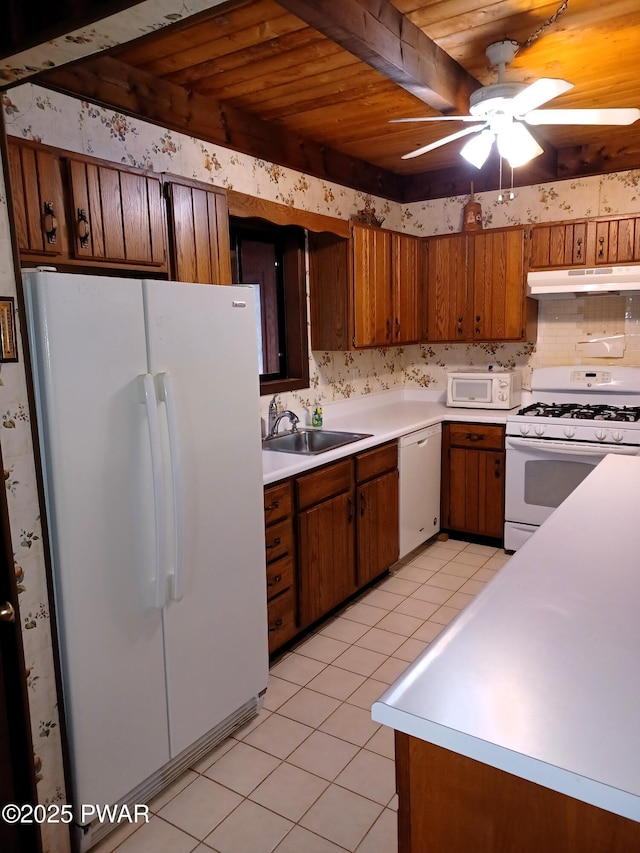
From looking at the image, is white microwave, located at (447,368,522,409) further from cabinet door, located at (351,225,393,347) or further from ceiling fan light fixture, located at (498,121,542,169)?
ceiling fan light fixture, located at (498,121,542,169)

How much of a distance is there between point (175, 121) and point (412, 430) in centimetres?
212

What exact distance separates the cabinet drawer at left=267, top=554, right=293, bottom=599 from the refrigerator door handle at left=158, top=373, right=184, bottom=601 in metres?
0.76

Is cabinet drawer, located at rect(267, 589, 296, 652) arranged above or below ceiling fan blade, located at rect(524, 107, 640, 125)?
below

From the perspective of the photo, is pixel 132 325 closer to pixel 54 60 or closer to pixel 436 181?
pixel 54 60

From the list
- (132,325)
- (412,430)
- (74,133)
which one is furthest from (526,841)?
(412,430)

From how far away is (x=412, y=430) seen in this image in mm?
3797

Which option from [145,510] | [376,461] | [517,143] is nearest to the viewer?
[145,510]

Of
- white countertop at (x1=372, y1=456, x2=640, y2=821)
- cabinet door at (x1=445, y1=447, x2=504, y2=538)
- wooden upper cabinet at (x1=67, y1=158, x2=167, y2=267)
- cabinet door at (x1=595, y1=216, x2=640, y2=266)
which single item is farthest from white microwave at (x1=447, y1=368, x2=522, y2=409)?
white countertop at (x1=372, y1=456, x2=640, y2=821)

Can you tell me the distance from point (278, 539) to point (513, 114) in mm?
1946

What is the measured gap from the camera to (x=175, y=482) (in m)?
1.94

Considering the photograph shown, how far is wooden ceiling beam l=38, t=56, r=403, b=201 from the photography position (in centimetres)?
245

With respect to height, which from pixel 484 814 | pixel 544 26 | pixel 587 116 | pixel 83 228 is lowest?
pixel 484 814

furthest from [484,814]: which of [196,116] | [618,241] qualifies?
[618,241]

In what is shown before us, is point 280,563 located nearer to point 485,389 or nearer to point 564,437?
point 564,437
